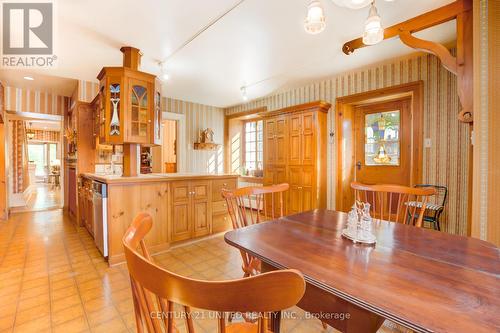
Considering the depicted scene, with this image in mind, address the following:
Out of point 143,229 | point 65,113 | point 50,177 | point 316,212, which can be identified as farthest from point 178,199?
point 50,177

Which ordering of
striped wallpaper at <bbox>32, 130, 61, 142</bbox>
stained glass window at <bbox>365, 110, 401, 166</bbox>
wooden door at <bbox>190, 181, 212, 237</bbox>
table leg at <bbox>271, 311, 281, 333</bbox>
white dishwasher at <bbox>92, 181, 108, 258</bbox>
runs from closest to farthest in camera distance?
table leg at <bbox>271, 311, 281, 333</bbox> → white dishwasher at <bbox>92, 181, 108, 258</bbox> → wooden door at <bbox>190, 181, 212, 237</bbox> → stained glass window at <bbox>365, 110, 401, 166</bbox> → striped wallpaper at <bbox>32, 130, 61, 142</bbox>

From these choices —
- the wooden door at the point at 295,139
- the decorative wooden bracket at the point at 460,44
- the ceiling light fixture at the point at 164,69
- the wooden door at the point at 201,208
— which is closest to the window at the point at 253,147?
the wooden door at the point at 295,139

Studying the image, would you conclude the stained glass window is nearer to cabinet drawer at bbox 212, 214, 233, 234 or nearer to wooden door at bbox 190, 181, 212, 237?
cabinet drawer at bbox 212, 214, 233, 234

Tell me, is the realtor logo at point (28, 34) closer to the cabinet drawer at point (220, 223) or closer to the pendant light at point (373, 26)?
the pendant light at point (373, 26)

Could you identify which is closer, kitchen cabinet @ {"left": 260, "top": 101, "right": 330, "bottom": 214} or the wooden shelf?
kitchen cabinet @ {"left": 260, "top": 101, "right": 330, "bottom": 214}

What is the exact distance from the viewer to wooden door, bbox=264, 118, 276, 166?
4.50 m

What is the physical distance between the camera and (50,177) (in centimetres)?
1077

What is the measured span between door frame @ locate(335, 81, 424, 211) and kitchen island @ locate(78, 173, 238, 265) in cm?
186

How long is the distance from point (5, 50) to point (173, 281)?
13.6 feet

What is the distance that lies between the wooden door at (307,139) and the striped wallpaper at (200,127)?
2.66 m

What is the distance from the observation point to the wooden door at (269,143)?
450 cm

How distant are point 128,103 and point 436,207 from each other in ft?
12.8

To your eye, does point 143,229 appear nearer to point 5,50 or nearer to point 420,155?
point 420,155

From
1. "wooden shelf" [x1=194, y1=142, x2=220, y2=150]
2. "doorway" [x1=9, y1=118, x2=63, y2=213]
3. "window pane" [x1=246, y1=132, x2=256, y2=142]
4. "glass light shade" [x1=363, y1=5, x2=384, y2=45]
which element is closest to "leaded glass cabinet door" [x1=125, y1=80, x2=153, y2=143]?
"wooden shelf" [x1=194, y1=142, x2=220, y2=150]
